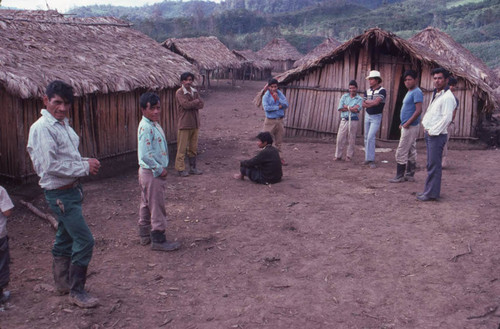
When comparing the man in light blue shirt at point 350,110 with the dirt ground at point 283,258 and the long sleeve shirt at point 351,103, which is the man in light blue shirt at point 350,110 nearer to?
the long sleeve shirt at point 351,103

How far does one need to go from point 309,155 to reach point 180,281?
6.78m

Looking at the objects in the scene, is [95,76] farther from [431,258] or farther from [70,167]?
[431,258]

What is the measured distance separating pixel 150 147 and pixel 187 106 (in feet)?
11.2

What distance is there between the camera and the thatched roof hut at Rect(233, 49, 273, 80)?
35.9 metres

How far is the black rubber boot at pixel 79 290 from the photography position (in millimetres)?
3812

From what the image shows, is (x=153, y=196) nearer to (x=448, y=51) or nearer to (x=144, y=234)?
(x=144, y=234)

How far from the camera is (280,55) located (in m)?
41.8

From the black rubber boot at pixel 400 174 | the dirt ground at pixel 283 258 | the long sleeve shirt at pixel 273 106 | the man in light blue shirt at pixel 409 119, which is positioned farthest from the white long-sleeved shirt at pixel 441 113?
the long sleeve shirt at pixel 273 106

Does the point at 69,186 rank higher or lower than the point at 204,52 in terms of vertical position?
lower

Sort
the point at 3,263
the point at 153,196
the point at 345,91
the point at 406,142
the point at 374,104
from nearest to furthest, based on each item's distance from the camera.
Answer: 1. the point at 3,263
2. the point at 153,196
3. the point at 406,142
4. the point at 374,104
5. the point at 345,91

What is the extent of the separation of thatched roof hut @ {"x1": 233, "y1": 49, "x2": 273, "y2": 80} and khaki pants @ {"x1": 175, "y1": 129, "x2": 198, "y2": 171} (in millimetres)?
27676

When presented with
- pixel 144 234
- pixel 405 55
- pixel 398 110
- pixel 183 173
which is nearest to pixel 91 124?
pixel 183 173

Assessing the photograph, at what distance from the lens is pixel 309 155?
10750mm

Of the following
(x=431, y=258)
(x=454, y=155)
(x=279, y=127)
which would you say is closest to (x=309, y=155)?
(x=279, y=127)
